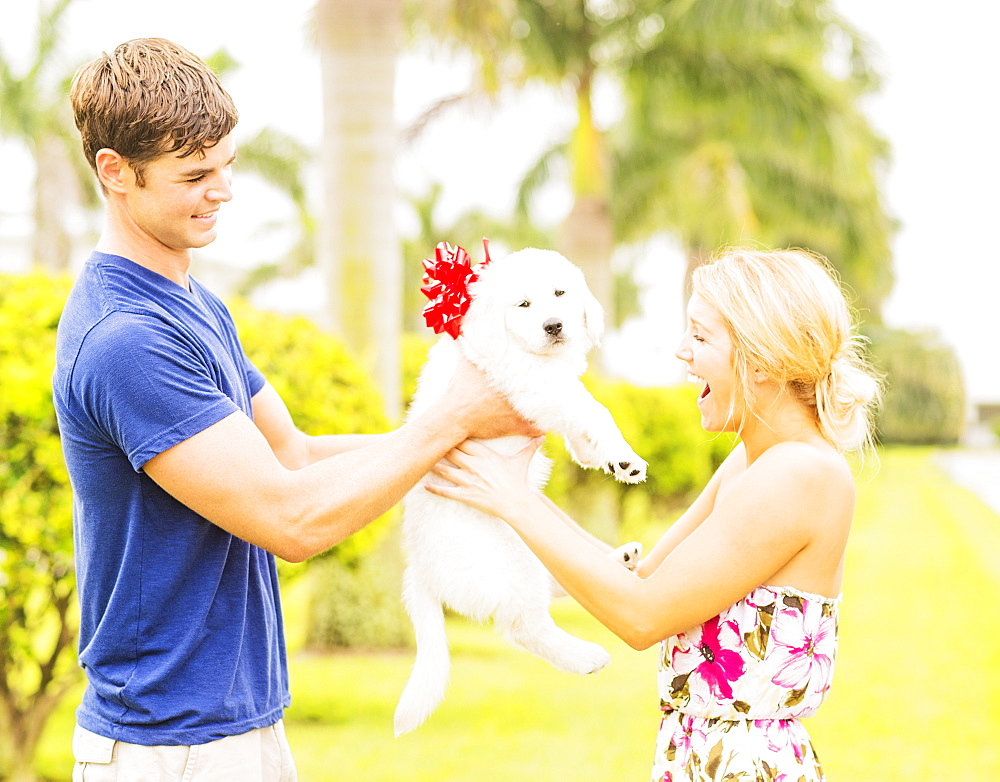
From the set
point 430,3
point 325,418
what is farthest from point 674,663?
point 430,3

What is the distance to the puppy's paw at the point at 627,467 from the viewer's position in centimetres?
227

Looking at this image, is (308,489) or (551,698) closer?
(308,489)

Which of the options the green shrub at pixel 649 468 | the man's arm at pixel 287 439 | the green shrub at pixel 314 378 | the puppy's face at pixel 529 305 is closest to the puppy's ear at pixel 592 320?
the puppy's face at pixel 529 305

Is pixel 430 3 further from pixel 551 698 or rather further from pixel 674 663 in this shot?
pixel 674 663

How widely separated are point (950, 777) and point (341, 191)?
6269 millimetres

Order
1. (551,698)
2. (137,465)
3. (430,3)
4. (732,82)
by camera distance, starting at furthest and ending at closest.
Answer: (732,82) < (430,3) < (551,698) < (137,465)

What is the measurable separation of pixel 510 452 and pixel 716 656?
0.68 metres

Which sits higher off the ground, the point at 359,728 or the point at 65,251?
the point at 65,251

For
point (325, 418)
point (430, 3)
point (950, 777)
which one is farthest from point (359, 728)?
point (430, 3)

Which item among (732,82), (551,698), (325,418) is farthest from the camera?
(732,82)

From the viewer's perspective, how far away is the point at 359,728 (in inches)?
274

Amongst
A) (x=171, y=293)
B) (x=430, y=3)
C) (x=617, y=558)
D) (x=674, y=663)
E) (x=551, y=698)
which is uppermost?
(x=430, y=3)

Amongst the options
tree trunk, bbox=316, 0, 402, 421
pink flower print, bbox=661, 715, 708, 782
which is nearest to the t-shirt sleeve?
pink flower print, bbox=661, 715, 708, 782

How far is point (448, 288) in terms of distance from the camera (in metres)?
2.40
